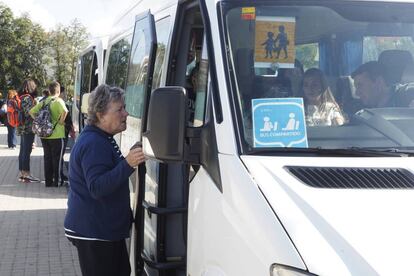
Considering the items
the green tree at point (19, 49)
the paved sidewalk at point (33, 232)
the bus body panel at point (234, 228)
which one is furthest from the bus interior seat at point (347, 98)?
the green tree at point (19, 49)

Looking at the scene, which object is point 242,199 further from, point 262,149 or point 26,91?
point 26,91

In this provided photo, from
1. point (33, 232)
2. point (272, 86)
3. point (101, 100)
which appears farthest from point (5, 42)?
point (272, 86)

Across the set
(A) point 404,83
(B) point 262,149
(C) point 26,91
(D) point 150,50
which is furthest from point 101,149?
(C) point 26,91

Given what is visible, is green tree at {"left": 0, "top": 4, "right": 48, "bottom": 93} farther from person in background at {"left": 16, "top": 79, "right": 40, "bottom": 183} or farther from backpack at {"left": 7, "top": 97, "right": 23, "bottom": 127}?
person in background at {"left": 16, "top": 79, "right": 40, "bottom": 183}

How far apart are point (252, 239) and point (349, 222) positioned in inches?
15.2

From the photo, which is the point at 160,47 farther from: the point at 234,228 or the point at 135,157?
the point at 234,228

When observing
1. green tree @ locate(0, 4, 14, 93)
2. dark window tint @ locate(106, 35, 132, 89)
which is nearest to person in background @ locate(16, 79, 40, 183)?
dark window tint @ locate(106, 35, 132, 89)

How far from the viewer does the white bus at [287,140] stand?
2221 mm

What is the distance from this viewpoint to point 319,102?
2.91 m

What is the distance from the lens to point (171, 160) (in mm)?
2760

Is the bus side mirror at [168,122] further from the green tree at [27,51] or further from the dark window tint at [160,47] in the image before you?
the green tree at [27,51]

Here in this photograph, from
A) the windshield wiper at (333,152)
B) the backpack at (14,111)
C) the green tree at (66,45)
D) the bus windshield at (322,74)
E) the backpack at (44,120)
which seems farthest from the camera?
the green tree at (66,45)

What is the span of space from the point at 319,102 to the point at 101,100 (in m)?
1.42

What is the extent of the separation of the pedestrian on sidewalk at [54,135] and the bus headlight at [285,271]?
27.6ft
